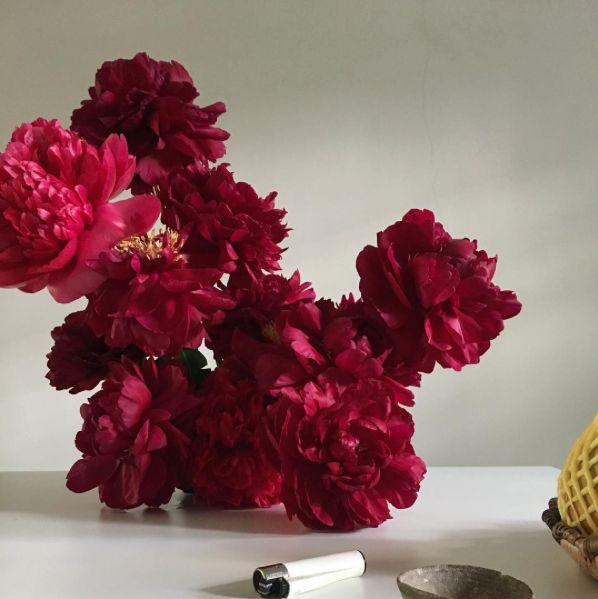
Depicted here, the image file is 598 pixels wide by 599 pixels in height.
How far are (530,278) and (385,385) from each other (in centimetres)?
150

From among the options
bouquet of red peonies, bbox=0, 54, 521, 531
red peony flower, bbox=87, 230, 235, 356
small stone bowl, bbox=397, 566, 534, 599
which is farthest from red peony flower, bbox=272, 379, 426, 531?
small stone bowl, bbox=397, 566, 534, 599

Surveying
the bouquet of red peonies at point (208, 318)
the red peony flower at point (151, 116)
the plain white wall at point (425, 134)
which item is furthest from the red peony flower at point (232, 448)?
the plain white wall at point (425, 134)

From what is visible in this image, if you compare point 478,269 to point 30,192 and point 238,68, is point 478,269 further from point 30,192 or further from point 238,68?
point 238,68

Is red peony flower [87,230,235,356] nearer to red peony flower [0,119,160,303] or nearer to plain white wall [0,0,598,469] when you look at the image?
red peony flower [0,119,160,303]

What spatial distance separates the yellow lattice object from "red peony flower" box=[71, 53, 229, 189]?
1.56 ft

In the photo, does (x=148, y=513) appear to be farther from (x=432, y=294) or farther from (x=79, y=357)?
(x=432, y=294)

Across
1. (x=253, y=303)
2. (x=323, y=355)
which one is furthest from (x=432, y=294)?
(x=253, y=303)

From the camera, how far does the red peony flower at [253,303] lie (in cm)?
90

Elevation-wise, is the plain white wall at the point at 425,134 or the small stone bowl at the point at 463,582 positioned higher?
the plain white wall at the point at 425,134

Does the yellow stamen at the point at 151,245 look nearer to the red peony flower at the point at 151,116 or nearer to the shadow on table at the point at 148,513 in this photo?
the red peony flower at the point at 151,116

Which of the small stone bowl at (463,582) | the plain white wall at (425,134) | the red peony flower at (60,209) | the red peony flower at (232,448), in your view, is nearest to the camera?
the small stone bowl at (463,582)

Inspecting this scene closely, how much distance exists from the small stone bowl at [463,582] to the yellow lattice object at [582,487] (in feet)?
0.31

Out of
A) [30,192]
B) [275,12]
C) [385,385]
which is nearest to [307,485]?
[385,385]

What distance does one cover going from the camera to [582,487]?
604mm
